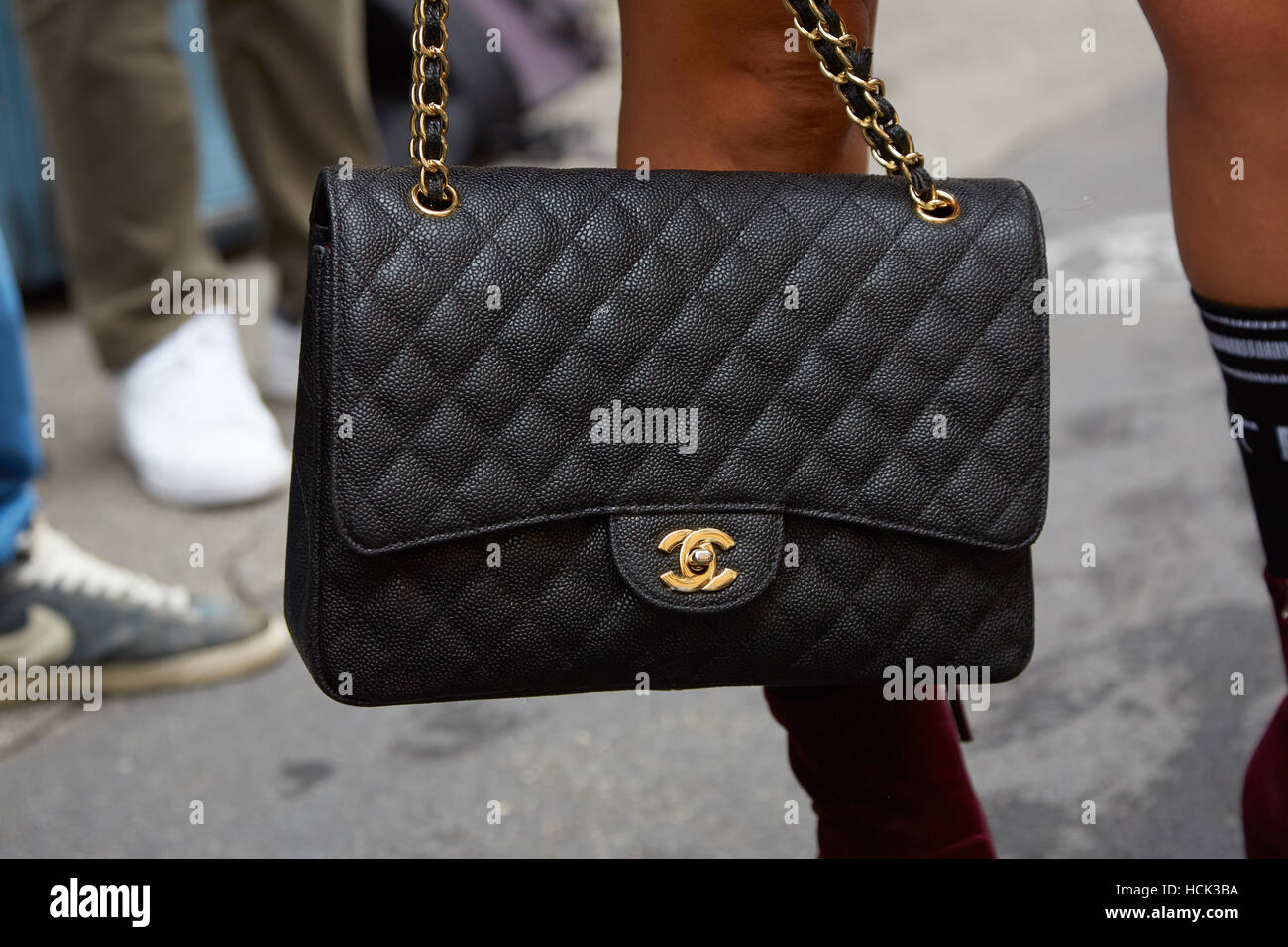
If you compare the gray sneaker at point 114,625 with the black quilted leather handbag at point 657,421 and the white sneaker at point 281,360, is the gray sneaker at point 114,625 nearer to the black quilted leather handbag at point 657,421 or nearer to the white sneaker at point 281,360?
the white sneaker at point 281,360

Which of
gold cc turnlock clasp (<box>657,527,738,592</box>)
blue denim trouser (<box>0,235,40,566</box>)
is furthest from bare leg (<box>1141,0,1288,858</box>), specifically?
blue denim trouser (<box>0,235,40,566</box>)

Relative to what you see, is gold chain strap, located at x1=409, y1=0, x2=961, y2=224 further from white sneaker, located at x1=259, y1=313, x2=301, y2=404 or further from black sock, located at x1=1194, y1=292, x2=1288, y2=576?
white sneaker, located at x1=259, y1=313, x2=301, y2=404

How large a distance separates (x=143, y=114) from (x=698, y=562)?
6.47 ft

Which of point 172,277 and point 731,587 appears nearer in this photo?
point 731,587

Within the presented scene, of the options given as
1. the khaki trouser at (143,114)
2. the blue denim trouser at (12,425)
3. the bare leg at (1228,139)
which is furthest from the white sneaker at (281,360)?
the bare leg at (1228,139)

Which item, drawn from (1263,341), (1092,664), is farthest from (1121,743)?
(1263,341)

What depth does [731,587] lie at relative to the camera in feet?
3.86

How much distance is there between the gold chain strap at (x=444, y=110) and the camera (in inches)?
45.1

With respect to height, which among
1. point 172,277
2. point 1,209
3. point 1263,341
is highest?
point 1,209

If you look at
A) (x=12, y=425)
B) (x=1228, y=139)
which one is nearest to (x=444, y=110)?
(x=1228, y=139)

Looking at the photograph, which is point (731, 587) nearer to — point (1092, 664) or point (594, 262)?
point (594, 262)

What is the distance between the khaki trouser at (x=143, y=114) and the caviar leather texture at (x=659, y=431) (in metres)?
1.77

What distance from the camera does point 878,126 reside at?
1.21 meters

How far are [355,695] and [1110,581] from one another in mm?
1637
